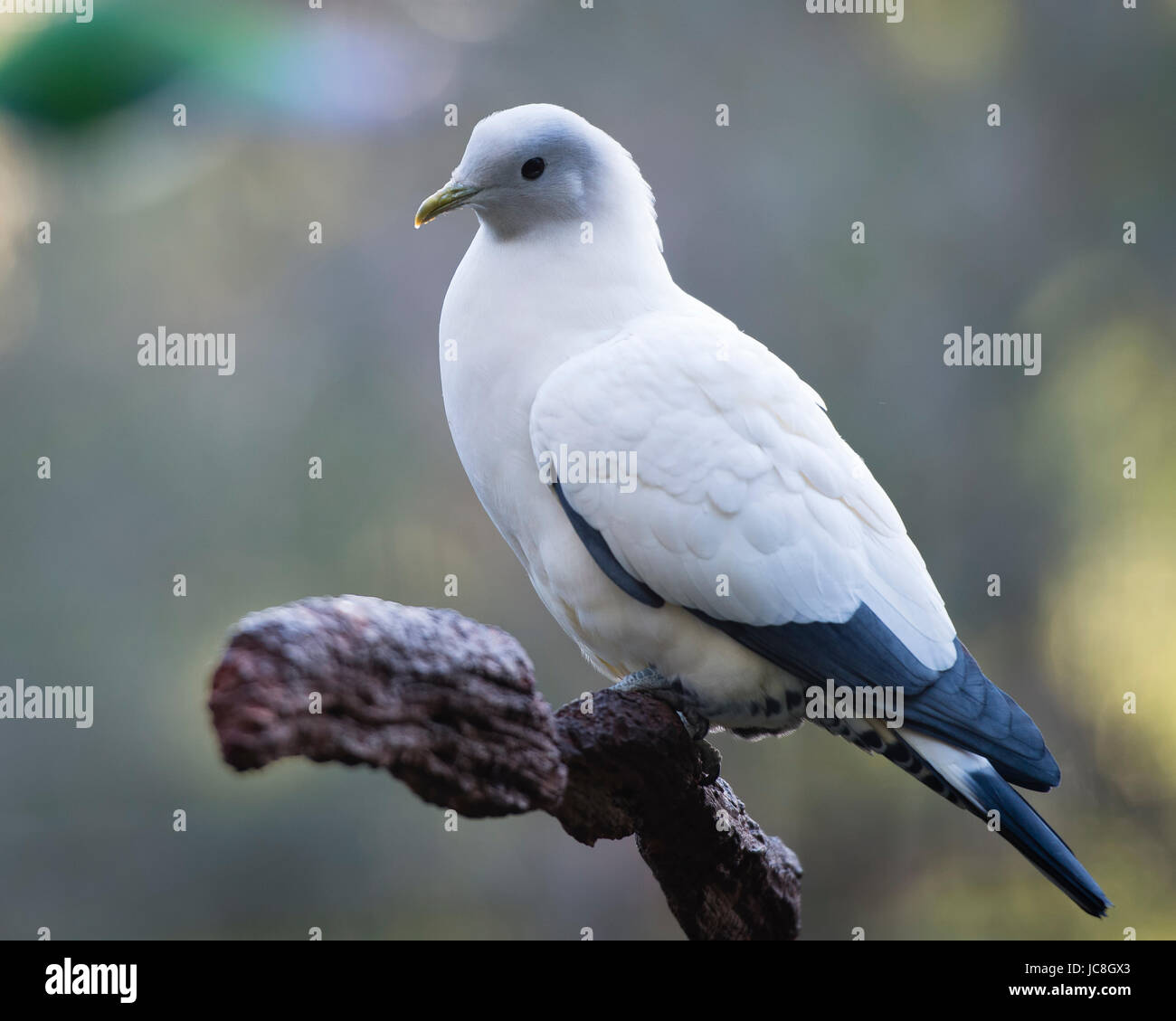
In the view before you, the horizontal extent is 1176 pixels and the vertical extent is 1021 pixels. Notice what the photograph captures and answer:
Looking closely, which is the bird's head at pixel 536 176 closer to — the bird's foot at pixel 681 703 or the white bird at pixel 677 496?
the white bird at pixel 677 496

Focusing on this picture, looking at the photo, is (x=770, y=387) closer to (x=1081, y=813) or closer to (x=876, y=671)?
(x=876, y=671)

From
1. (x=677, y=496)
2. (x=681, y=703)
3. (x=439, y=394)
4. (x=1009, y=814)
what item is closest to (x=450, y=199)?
(x=677, y=496)

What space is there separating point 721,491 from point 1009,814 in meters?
0.71

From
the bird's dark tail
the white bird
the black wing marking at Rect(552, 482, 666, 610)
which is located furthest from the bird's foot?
the bird's dark tail

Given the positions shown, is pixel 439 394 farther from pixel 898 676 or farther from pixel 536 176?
pixel 898 676

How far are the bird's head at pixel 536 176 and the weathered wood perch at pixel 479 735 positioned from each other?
0.96 meters

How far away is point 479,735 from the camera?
1.58m

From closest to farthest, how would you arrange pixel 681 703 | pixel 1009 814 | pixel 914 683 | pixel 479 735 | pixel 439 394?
pixel 479 735 < pixel 1009 814 < pixel 914 683 < pixel 681 703 < pixel 439 394

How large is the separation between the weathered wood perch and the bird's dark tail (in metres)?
0.41

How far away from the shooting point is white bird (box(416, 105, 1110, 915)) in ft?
6.59

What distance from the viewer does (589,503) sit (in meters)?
2.03

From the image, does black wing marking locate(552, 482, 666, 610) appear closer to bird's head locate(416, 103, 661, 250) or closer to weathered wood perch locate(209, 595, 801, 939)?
weathered wood perch locate(209, 595, 801, 939)

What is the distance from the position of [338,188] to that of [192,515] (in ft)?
5.48

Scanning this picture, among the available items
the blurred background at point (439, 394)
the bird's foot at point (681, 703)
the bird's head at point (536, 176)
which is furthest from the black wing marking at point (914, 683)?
the blurred background at point (439, 394)
